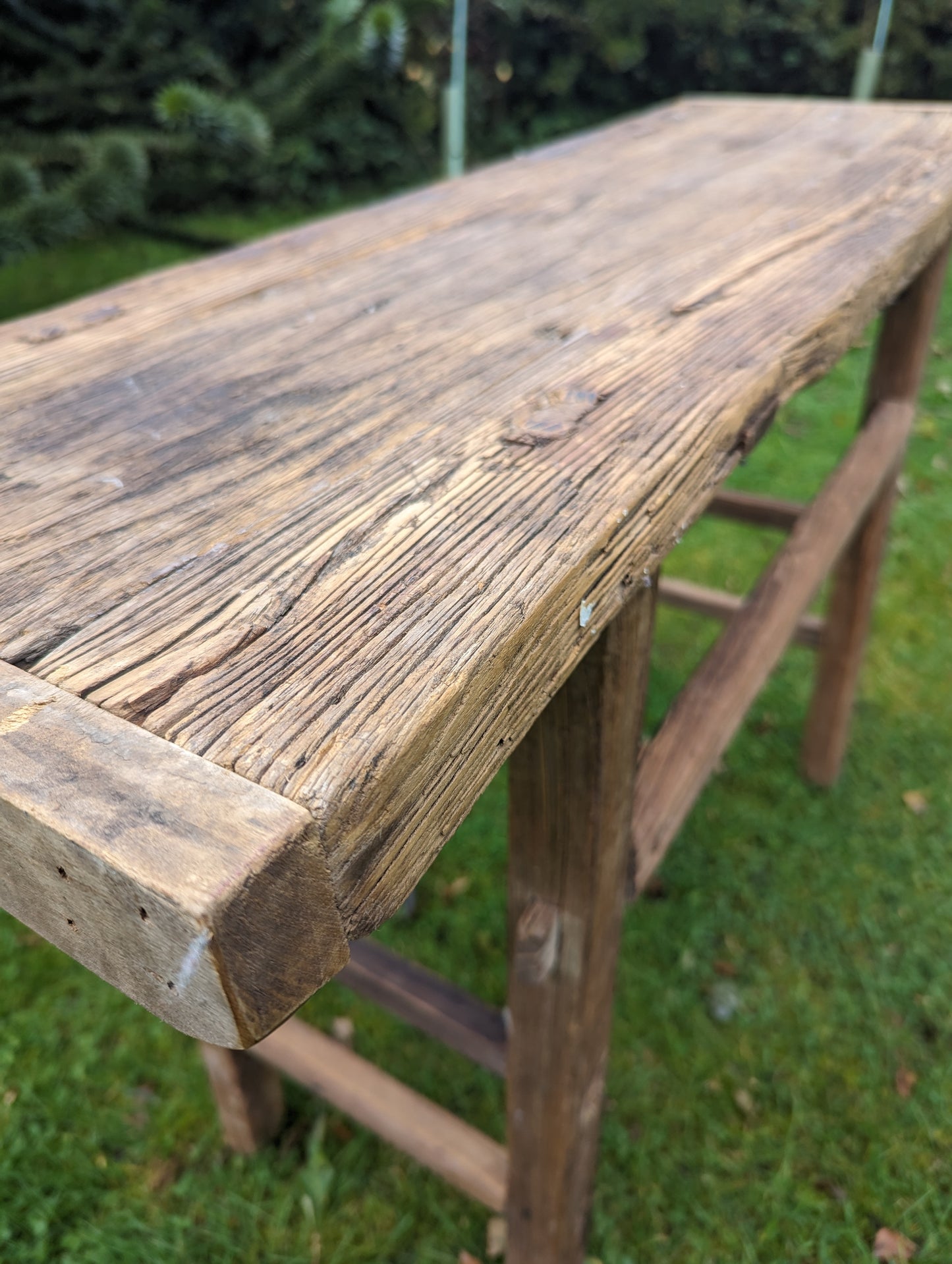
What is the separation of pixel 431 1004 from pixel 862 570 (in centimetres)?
155

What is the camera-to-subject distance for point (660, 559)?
0.76 meters

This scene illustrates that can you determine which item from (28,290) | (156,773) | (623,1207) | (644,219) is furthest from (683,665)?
(28,290)

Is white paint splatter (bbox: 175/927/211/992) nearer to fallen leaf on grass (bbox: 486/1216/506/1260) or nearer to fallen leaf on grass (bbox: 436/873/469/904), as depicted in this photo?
fallen leaf on grass (bbox: 486/1216/506/1260)

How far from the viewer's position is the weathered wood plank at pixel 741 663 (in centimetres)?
118

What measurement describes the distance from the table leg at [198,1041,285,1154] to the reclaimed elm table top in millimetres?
1134

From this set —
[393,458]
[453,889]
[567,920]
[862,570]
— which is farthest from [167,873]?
[862,570]

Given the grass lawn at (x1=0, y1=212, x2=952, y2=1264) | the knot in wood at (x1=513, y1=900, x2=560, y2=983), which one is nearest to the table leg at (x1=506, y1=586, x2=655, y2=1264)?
the knot in wood at (x1=513, y1=900, x2=560, y2=983)

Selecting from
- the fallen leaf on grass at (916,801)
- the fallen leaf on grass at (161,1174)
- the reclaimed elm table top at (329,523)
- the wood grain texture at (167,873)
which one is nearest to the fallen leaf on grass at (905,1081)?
the fallen leaf on grass at (916,801)

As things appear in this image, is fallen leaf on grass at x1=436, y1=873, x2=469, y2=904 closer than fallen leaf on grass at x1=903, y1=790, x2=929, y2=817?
Yes

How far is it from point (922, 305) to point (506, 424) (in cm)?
156

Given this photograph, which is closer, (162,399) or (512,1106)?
(162,399)

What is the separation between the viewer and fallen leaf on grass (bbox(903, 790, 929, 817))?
2412mm

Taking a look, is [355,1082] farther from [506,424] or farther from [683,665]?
[683,665]

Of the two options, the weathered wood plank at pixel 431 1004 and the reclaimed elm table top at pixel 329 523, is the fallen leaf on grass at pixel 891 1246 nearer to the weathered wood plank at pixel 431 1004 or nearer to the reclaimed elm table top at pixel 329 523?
the weathered wood plank at pixel 431 1004
